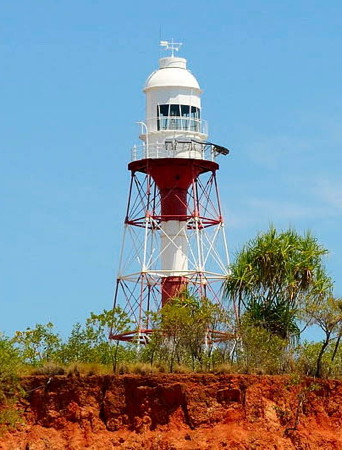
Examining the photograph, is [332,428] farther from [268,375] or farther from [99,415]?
[99,415]

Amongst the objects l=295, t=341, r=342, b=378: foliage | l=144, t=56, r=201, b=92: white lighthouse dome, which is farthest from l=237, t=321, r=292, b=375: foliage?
l=144, t=56, r=201, b=92: white lighthouse dome

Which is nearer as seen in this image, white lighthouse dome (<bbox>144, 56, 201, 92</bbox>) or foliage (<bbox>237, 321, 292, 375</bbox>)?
foliage (<bbox>237, 321, 292, 375</bbox>)

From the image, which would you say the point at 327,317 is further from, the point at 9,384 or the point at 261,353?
the point at 9,384

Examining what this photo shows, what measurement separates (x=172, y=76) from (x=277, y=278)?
17766 millimetres

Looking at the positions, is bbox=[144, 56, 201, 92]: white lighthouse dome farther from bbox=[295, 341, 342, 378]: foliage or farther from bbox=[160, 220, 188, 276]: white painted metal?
bbox=[295, 341, 342, 378]: foliage

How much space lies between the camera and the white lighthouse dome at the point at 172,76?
105188mm

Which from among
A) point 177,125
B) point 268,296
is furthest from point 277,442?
point 177,125

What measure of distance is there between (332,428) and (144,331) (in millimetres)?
17898

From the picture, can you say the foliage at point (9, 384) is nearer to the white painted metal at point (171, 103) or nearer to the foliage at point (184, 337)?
the foliage at point (184, 337)

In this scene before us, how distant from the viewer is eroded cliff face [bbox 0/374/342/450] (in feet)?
255

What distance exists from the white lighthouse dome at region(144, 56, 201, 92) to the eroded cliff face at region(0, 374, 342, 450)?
2980 cm

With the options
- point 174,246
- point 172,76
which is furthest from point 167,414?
point 172,76

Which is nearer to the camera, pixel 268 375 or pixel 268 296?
pixel 268 375

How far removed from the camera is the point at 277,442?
77875 millimetres
